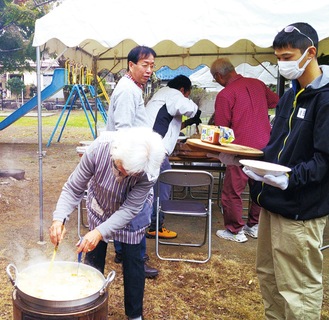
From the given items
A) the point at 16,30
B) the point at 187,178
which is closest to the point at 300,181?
the point at 187,178

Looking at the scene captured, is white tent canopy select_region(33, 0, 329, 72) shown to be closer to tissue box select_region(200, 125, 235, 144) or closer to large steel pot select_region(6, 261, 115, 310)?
tissue box select_region(200, 125, 235, 144)

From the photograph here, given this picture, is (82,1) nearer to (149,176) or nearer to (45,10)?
(149,176)

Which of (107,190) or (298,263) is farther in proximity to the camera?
(107,190)

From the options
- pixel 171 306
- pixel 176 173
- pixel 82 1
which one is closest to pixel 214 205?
pixel 176 173

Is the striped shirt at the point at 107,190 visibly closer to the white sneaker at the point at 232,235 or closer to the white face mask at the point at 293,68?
the white face mask at the point at 293,68

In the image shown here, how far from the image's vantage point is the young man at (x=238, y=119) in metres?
4.05

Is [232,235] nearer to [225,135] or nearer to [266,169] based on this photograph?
[225,135]

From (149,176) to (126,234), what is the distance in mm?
473

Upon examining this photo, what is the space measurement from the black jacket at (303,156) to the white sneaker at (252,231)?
7.65 ft

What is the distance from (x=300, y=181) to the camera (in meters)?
1.92

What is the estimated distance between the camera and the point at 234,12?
12.3 feet

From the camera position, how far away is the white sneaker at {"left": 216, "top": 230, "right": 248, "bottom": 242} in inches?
168

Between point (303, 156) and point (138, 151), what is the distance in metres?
0.87

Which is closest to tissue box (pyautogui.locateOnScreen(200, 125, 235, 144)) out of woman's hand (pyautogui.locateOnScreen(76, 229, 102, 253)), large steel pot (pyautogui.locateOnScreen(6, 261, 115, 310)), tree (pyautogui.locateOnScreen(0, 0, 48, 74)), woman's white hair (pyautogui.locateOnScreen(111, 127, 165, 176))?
woman's white hair (pyautogui.locateOnScreen(111, 127, 165, 176))
